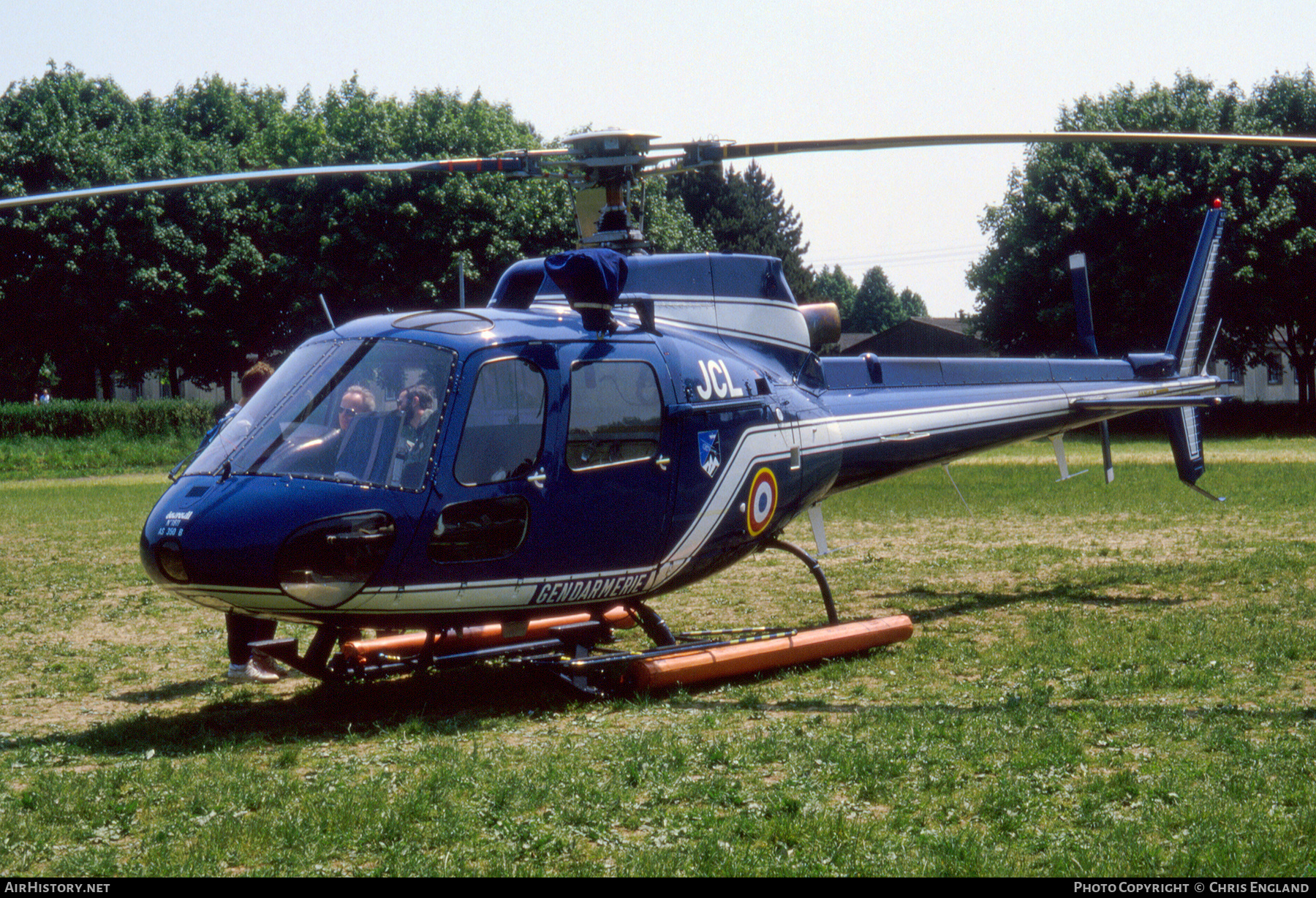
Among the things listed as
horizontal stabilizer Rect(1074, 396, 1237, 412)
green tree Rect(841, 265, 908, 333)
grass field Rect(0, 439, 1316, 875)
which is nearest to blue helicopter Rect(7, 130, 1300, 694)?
grass field Rect(0, 439, 1316, 875)

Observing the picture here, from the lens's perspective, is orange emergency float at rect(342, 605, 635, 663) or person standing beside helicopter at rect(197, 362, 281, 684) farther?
person standing beside helicopter at rect(197, 362, 281, 684)

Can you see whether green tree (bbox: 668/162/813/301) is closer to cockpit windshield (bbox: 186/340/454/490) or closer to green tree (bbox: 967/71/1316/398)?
green tree (bbox: 967/71/1316/398)

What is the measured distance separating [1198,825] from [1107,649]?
427cm

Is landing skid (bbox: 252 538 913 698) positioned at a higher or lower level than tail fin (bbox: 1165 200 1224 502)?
lower

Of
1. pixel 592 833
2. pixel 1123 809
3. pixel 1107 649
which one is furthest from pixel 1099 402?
pixel 592 833

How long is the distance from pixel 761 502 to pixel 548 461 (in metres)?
2.25

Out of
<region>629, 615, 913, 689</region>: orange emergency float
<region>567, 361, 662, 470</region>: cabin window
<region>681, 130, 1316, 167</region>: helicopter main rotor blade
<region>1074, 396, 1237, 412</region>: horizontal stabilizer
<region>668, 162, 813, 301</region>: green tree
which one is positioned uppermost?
<region>668, 162, 813, 301</region>: green tree

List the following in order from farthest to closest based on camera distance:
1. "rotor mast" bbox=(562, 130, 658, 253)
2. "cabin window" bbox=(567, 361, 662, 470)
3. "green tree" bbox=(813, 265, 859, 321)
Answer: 1. "green tree" bbox=(813, 265, 859, 321)
2. "rotor mast" bbox=(562, 130, 658, 253)
3. "cabin window" bbox=(567, 361, 662, 470)

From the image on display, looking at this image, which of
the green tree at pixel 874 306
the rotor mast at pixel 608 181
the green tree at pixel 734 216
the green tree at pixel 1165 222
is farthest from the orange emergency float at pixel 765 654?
the green tree at pixel 874 306

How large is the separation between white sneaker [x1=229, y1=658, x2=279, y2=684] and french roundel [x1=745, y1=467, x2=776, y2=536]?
155 inches

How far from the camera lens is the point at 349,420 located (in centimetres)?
702

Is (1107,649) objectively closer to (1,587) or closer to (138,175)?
(1,587)

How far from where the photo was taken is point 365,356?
7.28m

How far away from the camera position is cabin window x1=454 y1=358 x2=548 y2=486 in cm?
714
